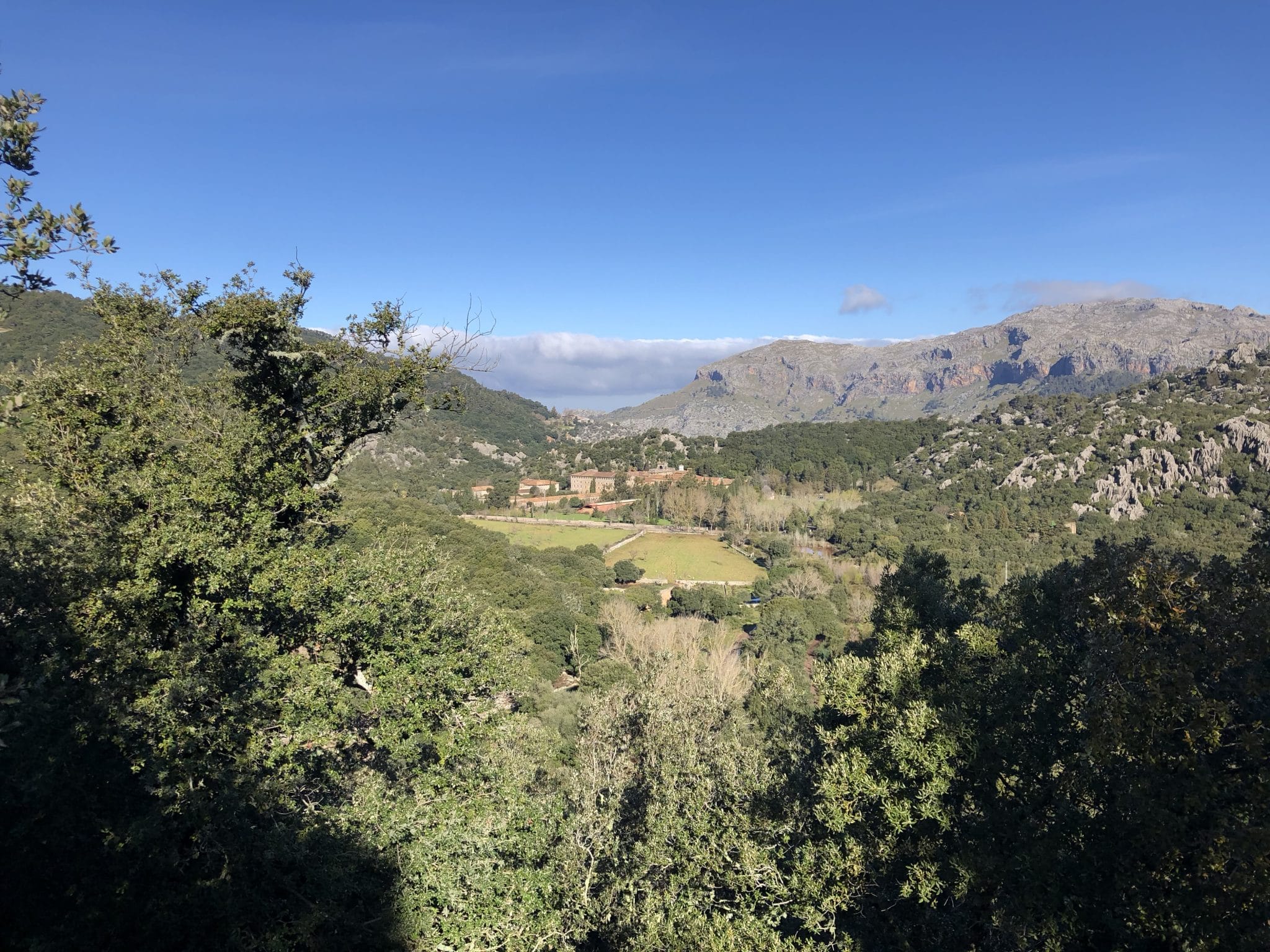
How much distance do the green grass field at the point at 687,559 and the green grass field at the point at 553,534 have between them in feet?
14.3

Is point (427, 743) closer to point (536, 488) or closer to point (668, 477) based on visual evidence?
point (536, 488)

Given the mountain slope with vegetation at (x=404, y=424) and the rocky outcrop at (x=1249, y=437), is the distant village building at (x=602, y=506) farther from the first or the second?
the rocky outcrop at (x=1249, y=437)

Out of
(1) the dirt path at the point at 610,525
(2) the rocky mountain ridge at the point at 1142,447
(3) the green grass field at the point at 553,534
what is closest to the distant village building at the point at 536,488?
(1) the dirt path at the point at 610,525

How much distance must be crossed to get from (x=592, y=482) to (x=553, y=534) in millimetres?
43477

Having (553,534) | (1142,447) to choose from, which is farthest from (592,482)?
(1142,447)

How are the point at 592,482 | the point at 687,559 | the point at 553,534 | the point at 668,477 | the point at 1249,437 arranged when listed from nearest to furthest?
the point at 1249,437, the point at 687,559, the point at 553,534, the point at 592,482, the point at 668,477

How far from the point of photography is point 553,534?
318 ft

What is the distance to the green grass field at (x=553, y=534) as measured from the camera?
287ft

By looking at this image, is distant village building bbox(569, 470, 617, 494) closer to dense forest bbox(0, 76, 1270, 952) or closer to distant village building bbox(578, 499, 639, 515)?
distant village building bbox(578, 499, 639, 515)

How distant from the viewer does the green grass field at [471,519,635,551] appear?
287 ft

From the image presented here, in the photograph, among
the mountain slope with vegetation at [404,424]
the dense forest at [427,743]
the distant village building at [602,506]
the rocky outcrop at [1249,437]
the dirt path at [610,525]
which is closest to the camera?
the dense forest at [427,743]

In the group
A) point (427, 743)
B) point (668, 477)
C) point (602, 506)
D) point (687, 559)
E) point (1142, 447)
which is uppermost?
point (1142, 447)

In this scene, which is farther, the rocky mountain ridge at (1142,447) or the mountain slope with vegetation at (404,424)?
the rocky mountain ridge at (1142,447)

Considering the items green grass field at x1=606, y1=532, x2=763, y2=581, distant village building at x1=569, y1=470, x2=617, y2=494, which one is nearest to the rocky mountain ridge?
green grass field at x1=606, y1=532, x2=763, y2=581
